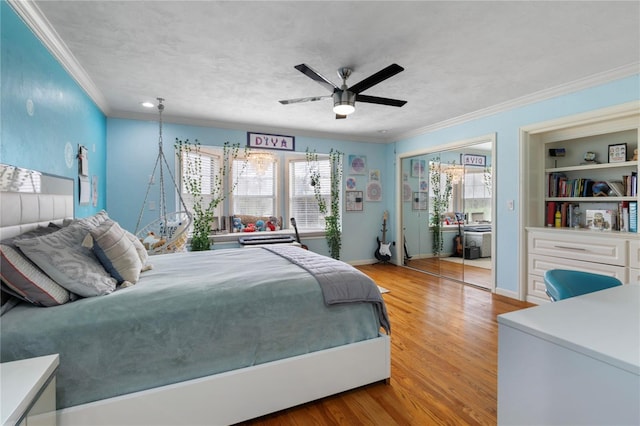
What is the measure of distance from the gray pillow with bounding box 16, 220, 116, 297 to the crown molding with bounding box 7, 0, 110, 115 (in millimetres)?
1417

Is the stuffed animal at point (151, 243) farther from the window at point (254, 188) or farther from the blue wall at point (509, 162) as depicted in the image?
the blue wall at point (509, 162)

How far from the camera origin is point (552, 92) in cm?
335

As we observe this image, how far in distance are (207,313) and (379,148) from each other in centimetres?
513

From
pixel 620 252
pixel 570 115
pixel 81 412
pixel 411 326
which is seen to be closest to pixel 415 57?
pixel 570 115

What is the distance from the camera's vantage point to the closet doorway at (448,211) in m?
4.97

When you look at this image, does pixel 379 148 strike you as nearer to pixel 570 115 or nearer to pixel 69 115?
pixel 570 115

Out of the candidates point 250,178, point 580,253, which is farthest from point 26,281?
point 580,253

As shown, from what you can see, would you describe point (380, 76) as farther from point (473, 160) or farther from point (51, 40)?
point (473, 160)

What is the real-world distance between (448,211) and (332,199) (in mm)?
2081

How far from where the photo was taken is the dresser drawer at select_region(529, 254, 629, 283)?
2.92 meters

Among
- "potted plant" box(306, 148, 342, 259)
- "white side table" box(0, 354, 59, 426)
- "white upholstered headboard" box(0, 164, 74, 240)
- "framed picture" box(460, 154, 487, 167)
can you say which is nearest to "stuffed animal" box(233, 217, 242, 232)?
"potted plant" box(306, 148, 342, 259)

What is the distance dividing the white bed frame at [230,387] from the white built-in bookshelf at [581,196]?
8.60ft

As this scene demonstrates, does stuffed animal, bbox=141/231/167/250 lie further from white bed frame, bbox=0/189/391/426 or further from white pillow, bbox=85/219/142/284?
white pillow, bbox=85/219/142/284

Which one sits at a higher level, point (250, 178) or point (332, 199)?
point (250, 178)
